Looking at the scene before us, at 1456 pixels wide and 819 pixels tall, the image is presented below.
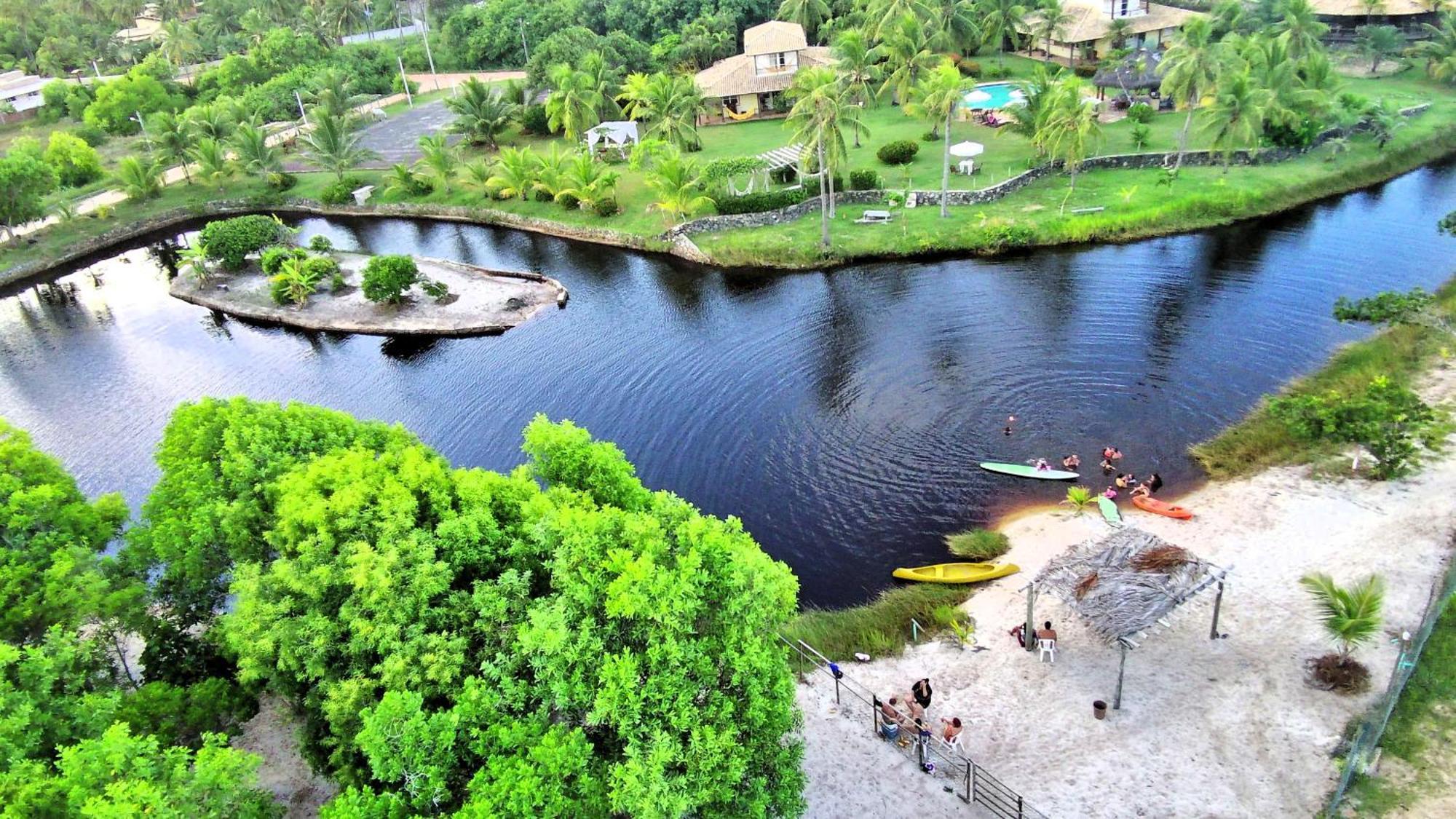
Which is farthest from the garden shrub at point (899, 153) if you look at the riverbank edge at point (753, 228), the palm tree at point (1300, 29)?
the palm tree at point (1300, 29)

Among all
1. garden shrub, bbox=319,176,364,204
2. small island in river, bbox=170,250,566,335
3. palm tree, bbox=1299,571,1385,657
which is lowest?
palm tree, bbox=1299,571,1385,657

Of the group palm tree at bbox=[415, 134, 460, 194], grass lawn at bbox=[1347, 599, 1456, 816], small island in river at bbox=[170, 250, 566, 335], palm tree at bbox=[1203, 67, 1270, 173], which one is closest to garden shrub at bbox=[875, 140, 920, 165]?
palm tree at bbox=[1203, 67, 1270, 173]

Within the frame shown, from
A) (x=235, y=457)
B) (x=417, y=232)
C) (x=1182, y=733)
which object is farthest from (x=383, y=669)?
(x=417, y=232)

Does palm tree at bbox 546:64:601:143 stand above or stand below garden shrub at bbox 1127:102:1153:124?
above

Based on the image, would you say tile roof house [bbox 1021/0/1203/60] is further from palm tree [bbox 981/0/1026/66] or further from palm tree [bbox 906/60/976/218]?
palm tree [bbox 906/60/976/218]

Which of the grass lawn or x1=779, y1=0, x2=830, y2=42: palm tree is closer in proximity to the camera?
the grass lawn

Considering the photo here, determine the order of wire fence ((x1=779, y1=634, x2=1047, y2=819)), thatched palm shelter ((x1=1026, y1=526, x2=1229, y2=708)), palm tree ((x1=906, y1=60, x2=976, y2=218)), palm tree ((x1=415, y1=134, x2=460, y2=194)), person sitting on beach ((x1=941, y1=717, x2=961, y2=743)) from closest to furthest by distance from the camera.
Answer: wire fence ((x1=779, y1=634, x2=1047, y2=819)), person sitting on beach ((x1=941, y1=717, x2=961, y2=743)), thatched palm shelter ((x1=1026, y1=526, x2=1229, y2=708)), palm tree ((x1=906, y1=60, x2=976, y2=218)), palm tree ((x1=415, y1=134, x2=460, y2=194))

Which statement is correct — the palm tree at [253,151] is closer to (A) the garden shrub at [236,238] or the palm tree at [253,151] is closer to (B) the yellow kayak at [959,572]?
(A) the garden shrub at [236,238]
